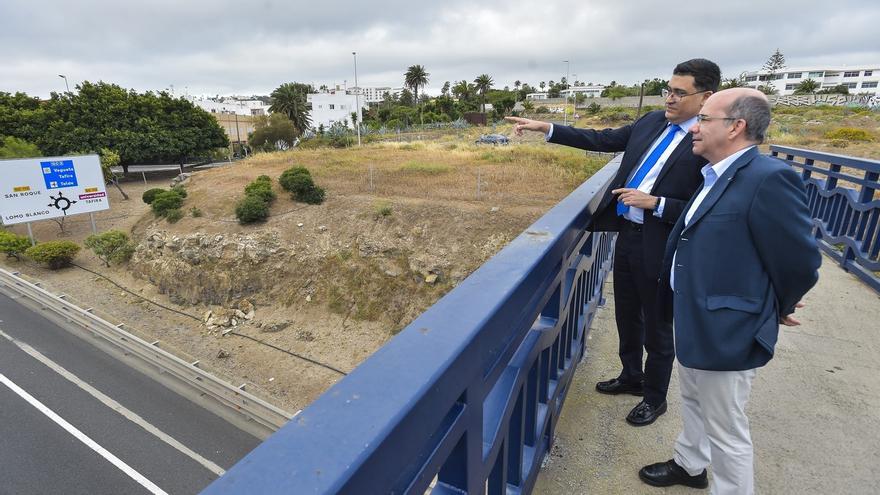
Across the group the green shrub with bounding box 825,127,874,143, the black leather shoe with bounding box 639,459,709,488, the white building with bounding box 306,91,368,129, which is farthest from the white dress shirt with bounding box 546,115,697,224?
the white building with bounding box 306,91,368,129

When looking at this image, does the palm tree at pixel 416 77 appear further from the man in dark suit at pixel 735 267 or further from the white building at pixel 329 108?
the man in dark suit at pixel 735 267

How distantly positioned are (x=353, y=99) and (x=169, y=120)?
33.0 metres

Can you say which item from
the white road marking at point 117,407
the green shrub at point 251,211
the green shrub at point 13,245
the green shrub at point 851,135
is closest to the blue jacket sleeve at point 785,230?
the white road marking at point 117,407

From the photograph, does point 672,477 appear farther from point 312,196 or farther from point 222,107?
point 222,107

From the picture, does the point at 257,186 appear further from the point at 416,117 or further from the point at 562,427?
the point at 416,117

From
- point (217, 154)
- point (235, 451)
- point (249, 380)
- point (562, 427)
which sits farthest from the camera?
point (217, 154)

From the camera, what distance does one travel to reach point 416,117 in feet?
217

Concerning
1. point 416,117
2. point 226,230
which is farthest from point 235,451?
point 416,117

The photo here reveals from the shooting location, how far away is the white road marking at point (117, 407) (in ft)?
32.3

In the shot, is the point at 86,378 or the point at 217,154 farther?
the point at 217,154

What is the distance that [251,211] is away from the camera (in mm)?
21172

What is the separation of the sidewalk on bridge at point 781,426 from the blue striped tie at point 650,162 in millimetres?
1120

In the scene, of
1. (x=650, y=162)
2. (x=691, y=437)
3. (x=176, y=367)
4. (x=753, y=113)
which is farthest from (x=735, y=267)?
(x=176, y=367)

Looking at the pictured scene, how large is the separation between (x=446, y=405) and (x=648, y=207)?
169cm
